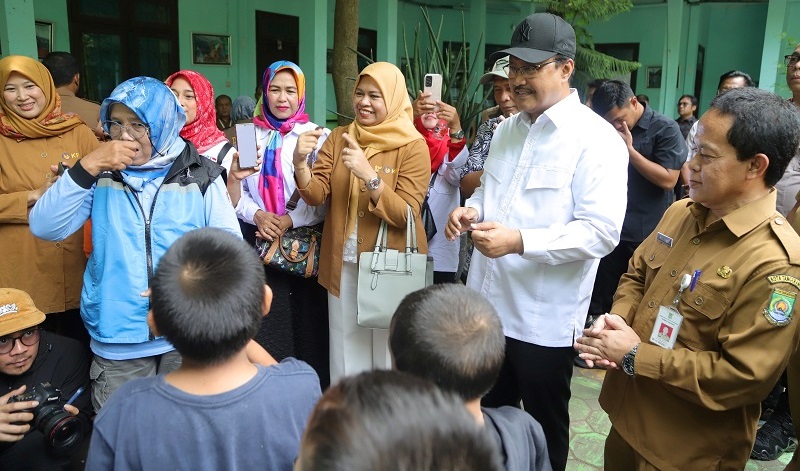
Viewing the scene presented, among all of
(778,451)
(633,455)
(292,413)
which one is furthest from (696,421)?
(778,451)

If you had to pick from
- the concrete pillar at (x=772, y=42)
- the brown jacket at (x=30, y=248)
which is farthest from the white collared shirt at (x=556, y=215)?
the concrete pillar at (x=772, y=42)

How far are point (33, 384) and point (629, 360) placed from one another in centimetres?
201

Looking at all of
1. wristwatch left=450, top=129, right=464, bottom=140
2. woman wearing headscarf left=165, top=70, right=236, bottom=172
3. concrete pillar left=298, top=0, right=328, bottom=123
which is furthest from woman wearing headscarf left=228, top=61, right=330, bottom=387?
concrete pillar left=298, top=0, right=328, bottom=123

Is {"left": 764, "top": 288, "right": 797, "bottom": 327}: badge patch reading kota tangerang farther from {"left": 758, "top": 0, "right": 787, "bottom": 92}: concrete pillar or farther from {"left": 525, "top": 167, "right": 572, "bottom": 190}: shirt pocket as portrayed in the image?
{"left": 758, "top": 0, "right": 787, "bottom": 92}: concrete pillar

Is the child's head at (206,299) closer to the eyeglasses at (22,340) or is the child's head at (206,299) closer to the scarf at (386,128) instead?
the eyeglasses at (22,340)

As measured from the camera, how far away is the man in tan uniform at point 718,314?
1505 millimetres

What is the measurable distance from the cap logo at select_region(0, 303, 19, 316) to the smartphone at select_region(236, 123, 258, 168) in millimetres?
975

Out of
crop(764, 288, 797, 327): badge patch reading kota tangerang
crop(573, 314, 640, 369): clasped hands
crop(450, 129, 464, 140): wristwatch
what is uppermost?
crop(450, 129, 464, 140): wristwatch

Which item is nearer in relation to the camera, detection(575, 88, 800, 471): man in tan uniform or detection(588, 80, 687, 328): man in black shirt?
detection(575, 88, 800, 471): man in tan uniform

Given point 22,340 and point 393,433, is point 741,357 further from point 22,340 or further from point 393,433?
point 22,340

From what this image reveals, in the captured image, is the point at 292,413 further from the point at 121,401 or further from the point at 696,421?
the point at 696,421

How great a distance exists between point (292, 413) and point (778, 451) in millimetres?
2672

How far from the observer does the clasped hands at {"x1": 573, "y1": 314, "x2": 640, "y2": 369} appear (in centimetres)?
169

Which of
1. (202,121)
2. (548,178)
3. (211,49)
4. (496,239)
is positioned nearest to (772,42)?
(211,49)
